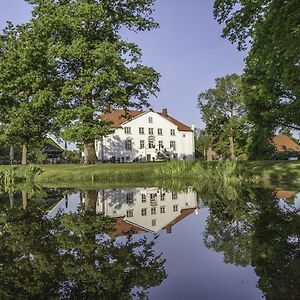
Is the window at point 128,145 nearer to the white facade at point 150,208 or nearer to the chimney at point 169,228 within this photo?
the white facade at point 150,208

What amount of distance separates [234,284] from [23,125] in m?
33.3

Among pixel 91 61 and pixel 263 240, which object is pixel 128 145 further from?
pixel 263 240

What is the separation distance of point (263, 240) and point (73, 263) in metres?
3.44

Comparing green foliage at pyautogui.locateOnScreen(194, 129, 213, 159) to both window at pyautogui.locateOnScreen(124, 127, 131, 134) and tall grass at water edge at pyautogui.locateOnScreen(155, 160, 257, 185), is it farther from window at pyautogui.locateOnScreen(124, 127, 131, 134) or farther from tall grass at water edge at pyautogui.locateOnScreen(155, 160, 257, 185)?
tall grass at water edge at pyautogui.locateOnScreen(155, 160, 257, 185)

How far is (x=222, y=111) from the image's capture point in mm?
67562

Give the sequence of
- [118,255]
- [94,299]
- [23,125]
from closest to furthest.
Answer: [94,299]
[118,255]
[23,125]

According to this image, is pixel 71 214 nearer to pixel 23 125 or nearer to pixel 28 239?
pixel 28 239

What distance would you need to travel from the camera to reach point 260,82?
110ft

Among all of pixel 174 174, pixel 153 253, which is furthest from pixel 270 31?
pixel 174 174

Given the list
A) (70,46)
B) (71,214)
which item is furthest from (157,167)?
(71,214)

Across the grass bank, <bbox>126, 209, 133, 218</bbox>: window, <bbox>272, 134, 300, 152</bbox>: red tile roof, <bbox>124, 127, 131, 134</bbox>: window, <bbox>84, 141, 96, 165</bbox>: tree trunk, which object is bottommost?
<bbox>126, 209, 133, 218</bbox>: window

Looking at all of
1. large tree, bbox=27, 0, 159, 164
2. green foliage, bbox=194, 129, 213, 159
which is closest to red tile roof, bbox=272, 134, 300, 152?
green foliage, bbox=194, 129, 213, 159

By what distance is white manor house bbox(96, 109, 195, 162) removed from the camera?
7069cm

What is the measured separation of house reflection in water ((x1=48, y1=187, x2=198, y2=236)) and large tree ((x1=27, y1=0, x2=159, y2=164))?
15119 millimetres
